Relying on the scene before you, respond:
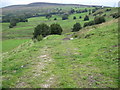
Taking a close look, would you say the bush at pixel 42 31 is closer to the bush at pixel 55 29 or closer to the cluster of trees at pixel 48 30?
the cluster of trees at pixel 48 30

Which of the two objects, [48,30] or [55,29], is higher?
[55,29]

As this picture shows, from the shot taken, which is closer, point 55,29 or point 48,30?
point 55,29

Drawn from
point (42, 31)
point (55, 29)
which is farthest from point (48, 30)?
point (55, 29)

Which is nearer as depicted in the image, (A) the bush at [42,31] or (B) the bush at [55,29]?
(B) the bush at [55,29]

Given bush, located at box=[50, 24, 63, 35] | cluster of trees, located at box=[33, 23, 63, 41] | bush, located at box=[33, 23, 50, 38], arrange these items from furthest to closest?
bush, located at box=[33, 23, 50, 38], cluster of trees, located at box=[33, 23, 63, 41], bush, located at box=[50, 24, 63, 35]

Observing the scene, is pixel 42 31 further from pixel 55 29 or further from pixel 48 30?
pixel 55 29

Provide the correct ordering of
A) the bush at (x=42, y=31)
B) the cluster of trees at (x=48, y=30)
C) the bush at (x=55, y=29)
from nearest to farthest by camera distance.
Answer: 1. the bush at (x=55, y=29)
2. the cluster of trees at (x=48, y=30)
3. the bush at (x=42, y=31)

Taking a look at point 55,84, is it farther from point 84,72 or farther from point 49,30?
point 49,30

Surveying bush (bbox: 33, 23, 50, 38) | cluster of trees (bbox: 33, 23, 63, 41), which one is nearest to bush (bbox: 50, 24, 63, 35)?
cluster of trees (bbox: 33, 23, 63, 41)

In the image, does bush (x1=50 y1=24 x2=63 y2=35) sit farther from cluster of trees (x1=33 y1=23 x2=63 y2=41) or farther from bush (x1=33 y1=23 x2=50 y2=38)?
bush (x1=33 y1=23 x2=50 y2=38)

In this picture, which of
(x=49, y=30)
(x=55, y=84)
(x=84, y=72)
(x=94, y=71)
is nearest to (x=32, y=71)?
(x=55, y=84)

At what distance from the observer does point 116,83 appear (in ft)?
28.0

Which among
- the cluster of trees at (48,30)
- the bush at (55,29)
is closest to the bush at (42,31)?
the cluster of trees at (48,30)

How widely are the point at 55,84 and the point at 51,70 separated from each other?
9.30ft
